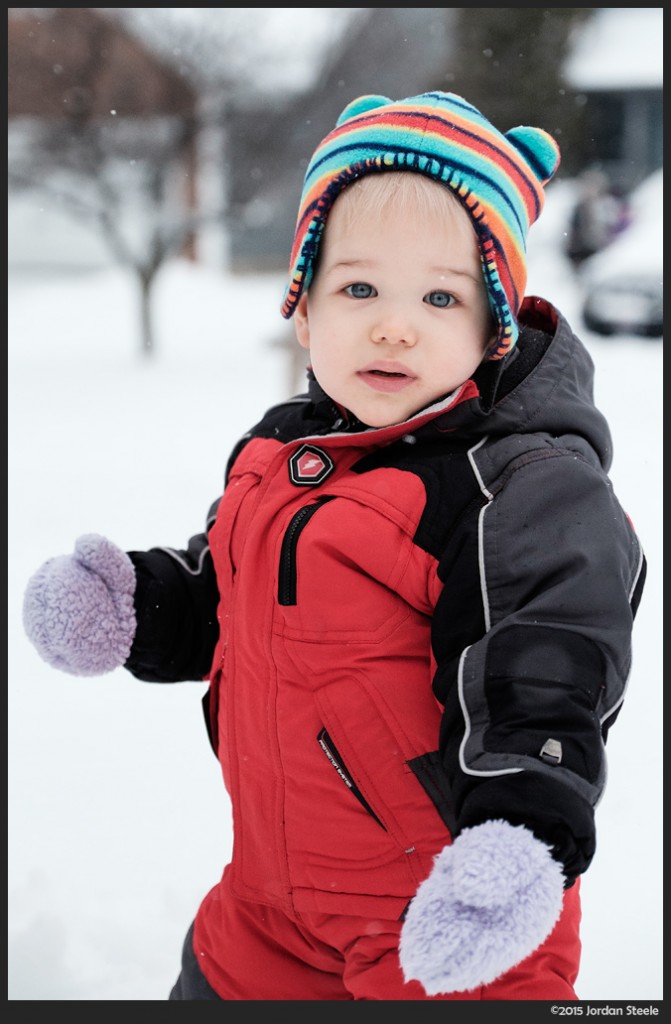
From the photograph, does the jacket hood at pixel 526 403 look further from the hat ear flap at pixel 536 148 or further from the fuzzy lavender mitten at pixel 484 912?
the fuzzy lavender mitten at pixel 484 912

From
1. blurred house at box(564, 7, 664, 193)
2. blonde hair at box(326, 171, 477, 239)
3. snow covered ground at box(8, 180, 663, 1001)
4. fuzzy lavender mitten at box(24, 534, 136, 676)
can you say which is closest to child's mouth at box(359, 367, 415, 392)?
blonde hair at box(326, 171, 477, 239)

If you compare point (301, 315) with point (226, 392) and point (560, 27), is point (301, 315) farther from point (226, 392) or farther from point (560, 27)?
point (560, 27)

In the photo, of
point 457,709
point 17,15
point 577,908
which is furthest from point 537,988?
point 17,15

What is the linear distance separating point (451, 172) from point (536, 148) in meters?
0.28

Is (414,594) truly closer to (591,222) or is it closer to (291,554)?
(291,554)

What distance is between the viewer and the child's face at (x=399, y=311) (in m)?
1.52

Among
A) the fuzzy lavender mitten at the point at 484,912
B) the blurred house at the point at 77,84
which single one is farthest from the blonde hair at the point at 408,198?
the blurred house at the point at 77,84

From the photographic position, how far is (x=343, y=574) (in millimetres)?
1520

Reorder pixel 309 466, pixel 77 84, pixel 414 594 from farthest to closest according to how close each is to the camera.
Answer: pixel 77 84 < pixel 309 466 < pixel 414 594

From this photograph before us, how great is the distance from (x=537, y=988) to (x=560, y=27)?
13.6 metres

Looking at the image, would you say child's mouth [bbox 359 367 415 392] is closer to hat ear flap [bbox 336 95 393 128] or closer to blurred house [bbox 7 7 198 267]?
hat ear flap [bbox 336 95 393 128]

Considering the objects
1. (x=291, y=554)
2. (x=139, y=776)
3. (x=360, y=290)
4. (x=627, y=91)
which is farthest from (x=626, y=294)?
(x=627, y=91)

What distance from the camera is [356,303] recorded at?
1.57 m

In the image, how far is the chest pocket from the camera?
1.49 meters
